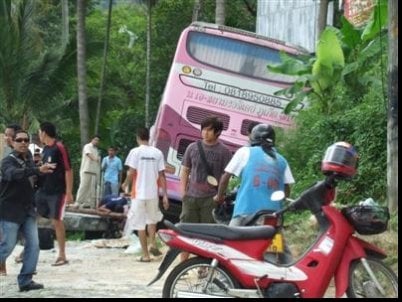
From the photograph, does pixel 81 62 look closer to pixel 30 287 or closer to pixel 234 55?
pixel 234 55

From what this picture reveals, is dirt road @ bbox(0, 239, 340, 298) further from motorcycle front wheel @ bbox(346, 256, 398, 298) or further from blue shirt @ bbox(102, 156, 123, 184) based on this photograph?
blue shirt @ bbox(102, 156, 123, 184)

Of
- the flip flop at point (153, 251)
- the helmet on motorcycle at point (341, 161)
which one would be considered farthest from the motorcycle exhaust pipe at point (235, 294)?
the flip flop at point (153, 251)

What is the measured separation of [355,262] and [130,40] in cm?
3733

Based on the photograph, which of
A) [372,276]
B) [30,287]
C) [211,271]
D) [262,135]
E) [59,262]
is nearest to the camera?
[372,276]

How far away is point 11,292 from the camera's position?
9492 millimetres

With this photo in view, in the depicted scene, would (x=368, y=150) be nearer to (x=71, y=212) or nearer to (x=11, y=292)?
(x=11, y=292)

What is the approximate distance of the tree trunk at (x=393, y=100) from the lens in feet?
30.5

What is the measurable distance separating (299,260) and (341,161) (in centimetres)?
82

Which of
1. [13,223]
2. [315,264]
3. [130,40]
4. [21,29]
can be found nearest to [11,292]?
[13,223]

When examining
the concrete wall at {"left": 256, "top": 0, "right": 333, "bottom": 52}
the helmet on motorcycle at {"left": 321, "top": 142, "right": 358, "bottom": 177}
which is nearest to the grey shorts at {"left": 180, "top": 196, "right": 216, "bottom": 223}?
the helmet on motorcycle at {"left": 321, "top": 142, "right": 358, "bottom": 177}

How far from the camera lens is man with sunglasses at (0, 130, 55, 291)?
9.47m

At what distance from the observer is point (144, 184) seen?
12.2 metres

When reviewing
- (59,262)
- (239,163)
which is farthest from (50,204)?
(239,163)

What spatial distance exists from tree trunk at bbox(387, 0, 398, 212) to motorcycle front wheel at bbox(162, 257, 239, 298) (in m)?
3.15
